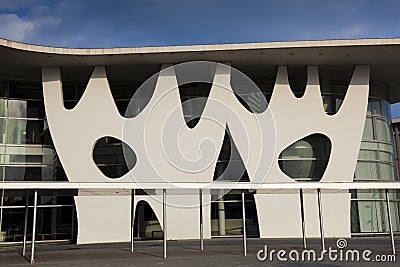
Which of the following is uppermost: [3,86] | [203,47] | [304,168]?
[203,47]

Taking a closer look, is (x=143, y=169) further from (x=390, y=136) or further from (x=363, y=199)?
(x=390, y=136)

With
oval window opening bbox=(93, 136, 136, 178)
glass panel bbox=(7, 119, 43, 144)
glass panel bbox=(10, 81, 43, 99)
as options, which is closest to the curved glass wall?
oval window opening bbox=(93, 136, 136, 178)

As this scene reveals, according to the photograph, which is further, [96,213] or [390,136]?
[390,136]

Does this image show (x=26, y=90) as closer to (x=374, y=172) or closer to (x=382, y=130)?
(x=374, y=172)

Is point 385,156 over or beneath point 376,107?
beneath

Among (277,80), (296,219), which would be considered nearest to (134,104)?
(277,80)

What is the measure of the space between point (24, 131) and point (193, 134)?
26.4 ft

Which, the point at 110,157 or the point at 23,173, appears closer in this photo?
the point at 23,173

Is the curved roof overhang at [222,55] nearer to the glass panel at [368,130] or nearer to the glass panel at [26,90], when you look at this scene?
the glass panel at [26,90]

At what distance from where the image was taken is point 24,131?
1980 cm

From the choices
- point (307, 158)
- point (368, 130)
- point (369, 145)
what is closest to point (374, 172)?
point (369, 145)

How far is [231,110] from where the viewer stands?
62.9 ft

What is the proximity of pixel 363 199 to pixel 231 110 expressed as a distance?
768 cm

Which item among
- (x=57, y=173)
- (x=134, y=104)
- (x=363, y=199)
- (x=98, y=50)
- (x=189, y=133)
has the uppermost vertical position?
(x=98, y=50)
